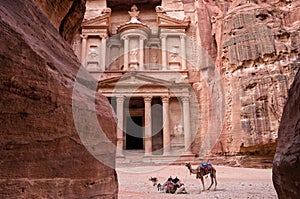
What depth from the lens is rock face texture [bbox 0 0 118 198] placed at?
2.17 m

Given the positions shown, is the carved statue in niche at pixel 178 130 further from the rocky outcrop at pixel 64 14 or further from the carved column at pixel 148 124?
the rocky outcrop at pixel 64 14

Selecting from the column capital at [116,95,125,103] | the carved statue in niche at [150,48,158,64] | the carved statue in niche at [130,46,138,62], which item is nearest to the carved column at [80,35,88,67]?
the carved statue in niche at [130,46,138,62]

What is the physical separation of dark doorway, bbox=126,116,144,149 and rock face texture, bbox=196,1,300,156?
826cm

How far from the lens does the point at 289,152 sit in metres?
2.22

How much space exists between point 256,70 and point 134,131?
506 inches

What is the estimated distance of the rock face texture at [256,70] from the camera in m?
16.5

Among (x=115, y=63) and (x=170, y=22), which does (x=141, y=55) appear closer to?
(x=115, y=63)

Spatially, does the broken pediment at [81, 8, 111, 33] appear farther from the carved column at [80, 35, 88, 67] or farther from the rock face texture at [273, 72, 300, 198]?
the rock face texture at [273, 72, 300, 198]

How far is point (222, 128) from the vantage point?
20.0m

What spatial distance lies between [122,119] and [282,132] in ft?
67.2

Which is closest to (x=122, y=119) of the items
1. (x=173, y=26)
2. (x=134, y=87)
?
(x=134, y=87)

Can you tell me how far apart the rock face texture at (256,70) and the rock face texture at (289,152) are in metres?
14.6

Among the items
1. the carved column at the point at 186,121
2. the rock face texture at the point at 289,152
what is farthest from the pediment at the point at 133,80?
the rock face texture at the point at 289,152

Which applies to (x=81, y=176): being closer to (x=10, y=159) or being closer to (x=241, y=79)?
(x=10, y=159)
